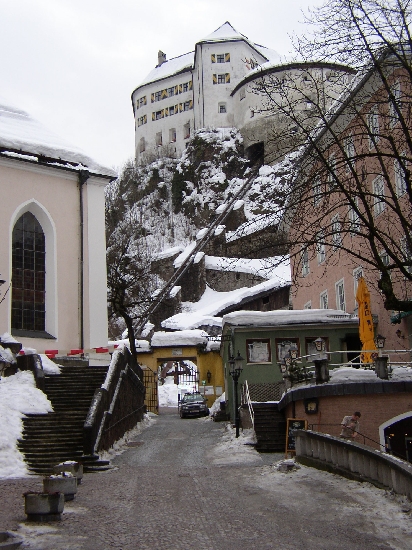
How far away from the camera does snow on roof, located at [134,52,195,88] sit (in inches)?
3839

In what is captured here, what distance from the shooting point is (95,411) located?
18734 mm

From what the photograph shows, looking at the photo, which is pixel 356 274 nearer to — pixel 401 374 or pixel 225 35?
pixel 401 374

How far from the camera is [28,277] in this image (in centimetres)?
2777

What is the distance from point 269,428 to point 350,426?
5242 mm

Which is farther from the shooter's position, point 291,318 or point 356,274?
point 291,318

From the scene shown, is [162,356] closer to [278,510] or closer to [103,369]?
[103,369]

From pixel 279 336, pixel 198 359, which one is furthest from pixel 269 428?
pixel 198 359

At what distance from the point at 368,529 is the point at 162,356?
33.2 m

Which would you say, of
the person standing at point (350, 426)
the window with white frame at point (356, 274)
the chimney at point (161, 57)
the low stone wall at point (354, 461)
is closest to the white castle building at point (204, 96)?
the chimney at point (161, 57)

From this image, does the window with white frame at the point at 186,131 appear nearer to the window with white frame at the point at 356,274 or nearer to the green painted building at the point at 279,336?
the green painted building at the point at 279,336

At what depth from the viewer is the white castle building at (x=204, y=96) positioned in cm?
8569

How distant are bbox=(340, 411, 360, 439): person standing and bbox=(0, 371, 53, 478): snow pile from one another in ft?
24.0

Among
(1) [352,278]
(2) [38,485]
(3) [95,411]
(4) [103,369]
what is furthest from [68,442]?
(1) [352,278]

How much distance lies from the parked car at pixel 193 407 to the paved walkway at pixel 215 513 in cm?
1806
